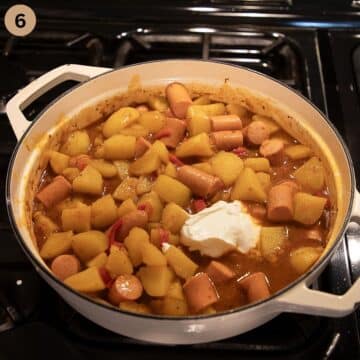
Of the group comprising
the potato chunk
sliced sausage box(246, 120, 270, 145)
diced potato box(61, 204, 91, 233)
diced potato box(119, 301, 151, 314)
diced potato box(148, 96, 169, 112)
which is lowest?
diced potato box(119, 301, 151, 314)

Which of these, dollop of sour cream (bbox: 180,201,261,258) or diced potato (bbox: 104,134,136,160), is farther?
diced potato (bbox: 104,134,136,160)

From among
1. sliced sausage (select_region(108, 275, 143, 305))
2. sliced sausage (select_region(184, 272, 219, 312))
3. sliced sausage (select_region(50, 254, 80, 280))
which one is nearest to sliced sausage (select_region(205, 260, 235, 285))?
sliced sausage (select_region(184, 272, 219, 312))

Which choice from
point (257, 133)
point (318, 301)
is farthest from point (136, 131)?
point (318, 301)

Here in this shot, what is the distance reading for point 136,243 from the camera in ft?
3.47

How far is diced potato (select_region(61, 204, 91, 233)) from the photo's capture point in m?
1.11

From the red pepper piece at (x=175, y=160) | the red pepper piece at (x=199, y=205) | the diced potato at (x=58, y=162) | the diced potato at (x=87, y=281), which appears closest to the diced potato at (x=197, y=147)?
the red pepper piece at (x=175, y=160)

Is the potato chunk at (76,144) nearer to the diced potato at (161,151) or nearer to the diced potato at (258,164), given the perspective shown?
the diced potato at (161,151)

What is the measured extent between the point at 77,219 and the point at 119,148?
7.5 inches

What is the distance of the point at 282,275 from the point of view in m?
1.07

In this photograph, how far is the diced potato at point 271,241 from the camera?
1.09 metres

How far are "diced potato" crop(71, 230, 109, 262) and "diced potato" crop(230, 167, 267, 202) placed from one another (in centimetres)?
26

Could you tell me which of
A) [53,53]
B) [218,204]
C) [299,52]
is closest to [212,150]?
Answer: [218,204]

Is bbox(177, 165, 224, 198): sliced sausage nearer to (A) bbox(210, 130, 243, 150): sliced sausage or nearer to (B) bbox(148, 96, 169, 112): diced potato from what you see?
(A) bbox(210, 130, 243, 150): sliced sausage

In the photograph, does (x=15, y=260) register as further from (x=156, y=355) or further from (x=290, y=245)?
(x=290, y=245)
